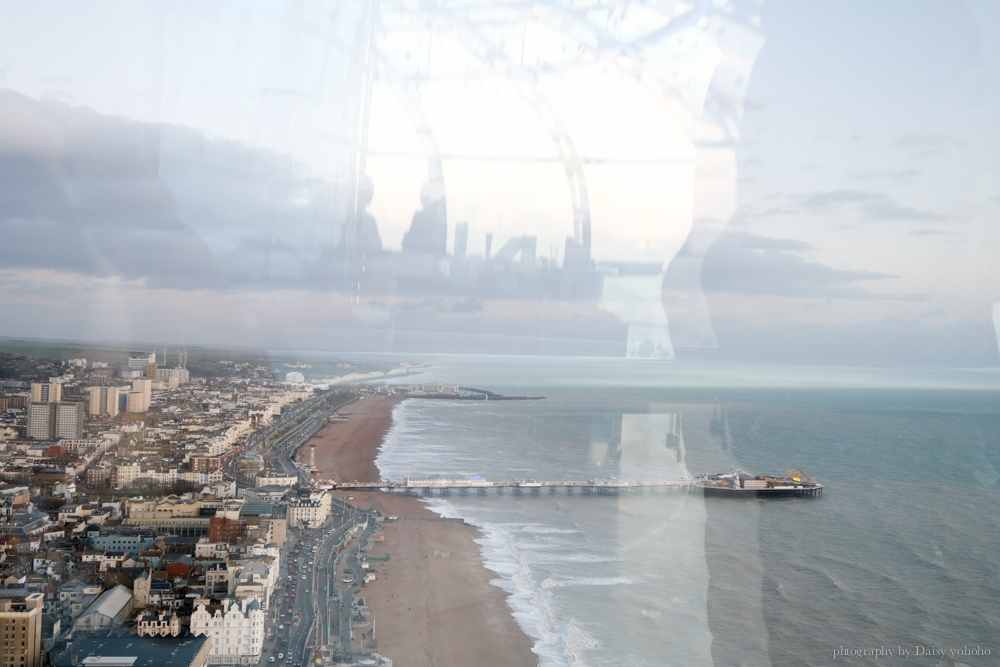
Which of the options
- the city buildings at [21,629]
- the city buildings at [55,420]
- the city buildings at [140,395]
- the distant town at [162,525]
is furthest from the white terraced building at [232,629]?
the city buildings at [140,395]

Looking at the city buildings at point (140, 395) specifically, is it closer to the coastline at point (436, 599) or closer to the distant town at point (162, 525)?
the distant town at point (162, 525)

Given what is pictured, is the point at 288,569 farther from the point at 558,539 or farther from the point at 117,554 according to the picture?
the point at 558,539

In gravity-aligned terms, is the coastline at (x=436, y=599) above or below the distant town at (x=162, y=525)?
below

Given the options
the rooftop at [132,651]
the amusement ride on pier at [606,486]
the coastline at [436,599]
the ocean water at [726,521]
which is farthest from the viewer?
the amusement ride on pier at [606,486]

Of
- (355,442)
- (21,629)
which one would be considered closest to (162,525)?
(21,629)

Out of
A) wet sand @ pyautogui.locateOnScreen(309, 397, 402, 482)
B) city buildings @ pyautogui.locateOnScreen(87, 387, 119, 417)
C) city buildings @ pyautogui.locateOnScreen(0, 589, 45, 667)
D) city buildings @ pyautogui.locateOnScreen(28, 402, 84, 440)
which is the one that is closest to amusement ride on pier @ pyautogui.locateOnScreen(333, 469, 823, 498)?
wet sand @ pyautogui.locateOnScreen(309, 397, 402, 482)

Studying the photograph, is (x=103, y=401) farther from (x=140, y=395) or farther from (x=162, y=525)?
(x=162, y=525)
